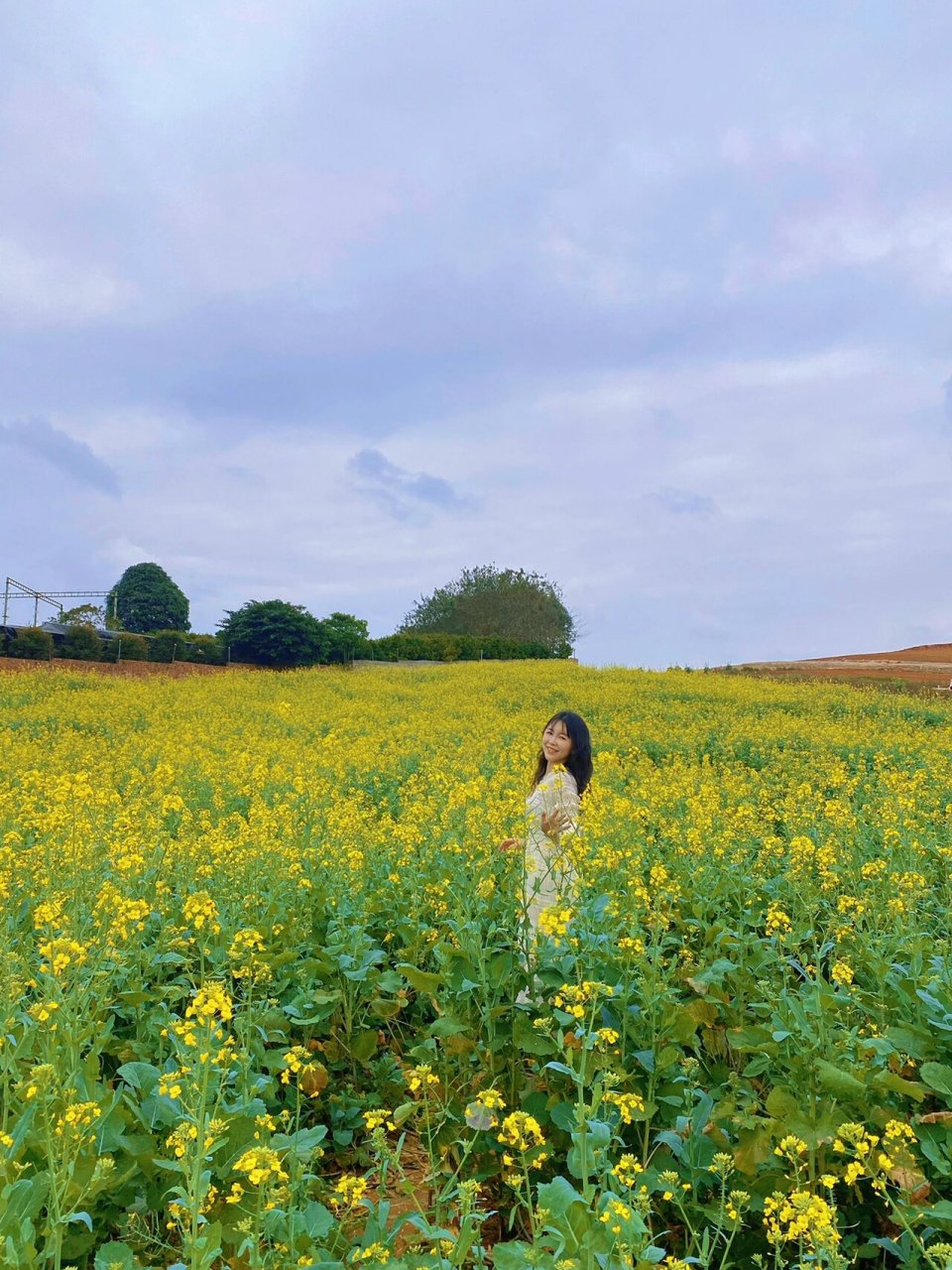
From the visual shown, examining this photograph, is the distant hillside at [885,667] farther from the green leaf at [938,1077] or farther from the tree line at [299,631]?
the green leaf at [938,1077]

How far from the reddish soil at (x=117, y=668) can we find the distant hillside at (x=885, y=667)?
21.5 metres

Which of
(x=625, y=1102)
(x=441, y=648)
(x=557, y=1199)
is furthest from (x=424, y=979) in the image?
(x=441, y=648)

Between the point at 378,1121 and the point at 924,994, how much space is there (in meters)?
2.29

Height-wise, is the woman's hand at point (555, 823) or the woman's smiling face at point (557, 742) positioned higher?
the woman's smiling face at point (557, 742)

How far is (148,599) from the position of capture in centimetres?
6562

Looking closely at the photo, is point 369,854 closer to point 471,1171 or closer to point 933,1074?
point 471,1171

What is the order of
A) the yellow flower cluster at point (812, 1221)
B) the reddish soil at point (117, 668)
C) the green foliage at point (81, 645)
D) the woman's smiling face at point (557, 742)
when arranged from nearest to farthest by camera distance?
the yellow flower cluster at point (812, 1221) → the woman's smiling face at point (557, 742) → the reddish soil at point (117, 668) → the green foliage at point (81, 645)

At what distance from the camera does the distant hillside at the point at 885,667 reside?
3025cm

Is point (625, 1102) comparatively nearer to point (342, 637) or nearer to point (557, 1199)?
point (557, 1199)

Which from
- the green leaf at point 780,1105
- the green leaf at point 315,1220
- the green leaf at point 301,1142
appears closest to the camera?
the green leaf at point 315,1220

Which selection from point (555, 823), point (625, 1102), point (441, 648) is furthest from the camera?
point (441, 648)

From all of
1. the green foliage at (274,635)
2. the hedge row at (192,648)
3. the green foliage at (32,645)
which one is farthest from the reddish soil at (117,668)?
the green foliage at (274,635)

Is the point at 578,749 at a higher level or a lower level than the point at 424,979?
higher

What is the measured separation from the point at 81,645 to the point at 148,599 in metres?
36.1
